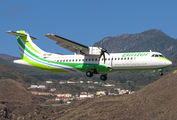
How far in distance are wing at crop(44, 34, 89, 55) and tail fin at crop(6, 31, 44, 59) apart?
684 cm

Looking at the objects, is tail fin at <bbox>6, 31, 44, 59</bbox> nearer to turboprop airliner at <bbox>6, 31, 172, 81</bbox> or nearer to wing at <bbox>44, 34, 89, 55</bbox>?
turboprop airliner at <bbox>6, 31, 172, 81</bbox>

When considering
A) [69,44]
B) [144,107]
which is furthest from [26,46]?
[144,107]

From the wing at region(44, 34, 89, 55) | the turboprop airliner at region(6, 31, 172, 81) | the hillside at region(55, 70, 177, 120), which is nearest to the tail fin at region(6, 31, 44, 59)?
the turboprop airliner at region(6, 31, 172, 81)

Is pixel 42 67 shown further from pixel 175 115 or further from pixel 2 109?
pixel 2 109

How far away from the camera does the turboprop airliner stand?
37750mm

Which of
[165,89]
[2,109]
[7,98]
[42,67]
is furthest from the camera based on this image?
[7,98]

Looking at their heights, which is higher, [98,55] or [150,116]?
[98,55]

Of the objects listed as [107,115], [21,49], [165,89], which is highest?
[21,49]

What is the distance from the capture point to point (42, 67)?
145 feet

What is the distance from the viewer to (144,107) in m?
85.1

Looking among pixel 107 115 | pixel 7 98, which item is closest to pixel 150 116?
pixel 107 115

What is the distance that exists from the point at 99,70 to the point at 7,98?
95108 millimetres

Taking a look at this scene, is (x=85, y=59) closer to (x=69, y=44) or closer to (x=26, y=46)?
(x=69, y=44)

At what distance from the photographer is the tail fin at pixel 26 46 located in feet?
150
